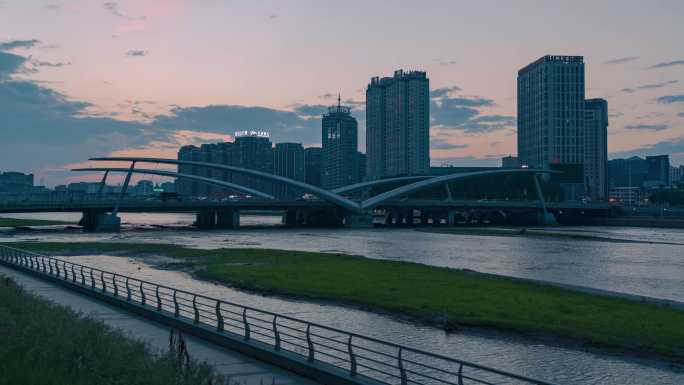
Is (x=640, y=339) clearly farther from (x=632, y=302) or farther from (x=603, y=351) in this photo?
(x=632, y=302)

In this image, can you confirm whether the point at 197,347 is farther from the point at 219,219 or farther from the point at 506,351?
the point at 219,219

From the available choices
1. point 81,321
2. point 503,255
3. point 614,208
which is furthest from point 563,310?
point 614,208

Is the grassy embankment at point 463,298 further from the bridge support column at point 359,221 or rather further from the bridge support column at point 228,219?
the bridge support column at point 228,219

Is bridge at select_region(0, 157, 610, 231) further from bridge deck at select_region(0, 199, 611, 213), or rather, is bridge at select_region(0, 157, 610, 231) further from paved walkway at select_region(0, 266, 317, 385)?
paved walkway at select_region(0, 266, 317, 385)

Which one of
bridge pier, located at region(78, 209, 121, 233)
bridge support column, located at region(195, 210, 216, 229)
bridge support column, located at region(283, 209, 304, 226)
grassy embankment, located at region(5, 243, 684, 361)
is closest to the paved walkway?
grassy embankment, located at region(5, 243, 684, 361)

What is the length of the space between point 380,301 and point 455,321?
19.8ft

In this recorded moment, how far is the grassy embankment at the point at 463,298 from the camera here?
80.9 ft

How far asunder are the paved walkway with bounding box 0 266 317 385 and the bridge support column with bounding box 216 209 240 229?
4585 inches

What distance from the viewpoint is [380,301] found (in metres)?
32.3

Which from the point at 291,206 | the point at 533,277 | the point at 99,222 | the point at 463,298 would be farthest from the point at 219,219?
the point at 463,298

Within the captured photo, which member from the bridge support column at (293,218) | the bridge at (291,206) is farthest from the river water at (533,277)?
the bridge support column at (293,218)

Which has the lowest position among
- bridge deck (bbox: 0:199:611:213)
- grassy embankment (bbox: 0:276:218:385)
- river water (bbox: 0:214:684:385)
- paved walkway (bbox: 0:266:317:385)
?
river water (bbox: 0:214:684:385)

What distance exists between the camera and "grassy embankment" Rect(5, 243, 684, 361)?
24.7 meters

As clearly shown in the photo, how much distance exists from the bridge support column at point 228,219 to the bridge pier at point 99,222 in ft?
92.2
